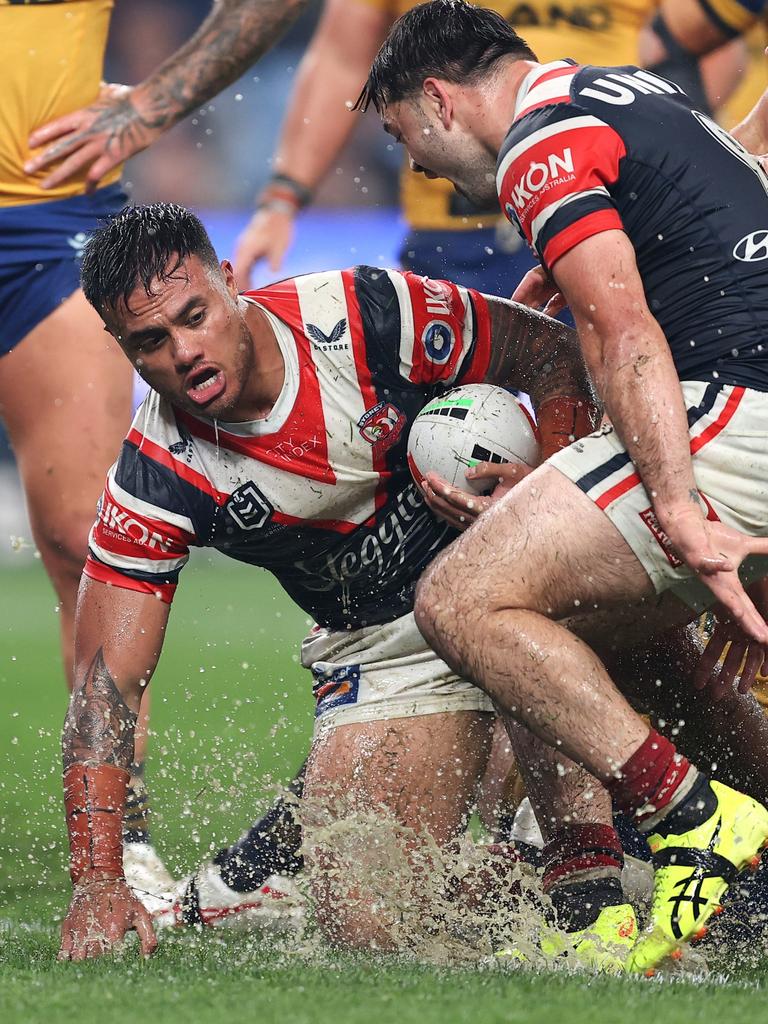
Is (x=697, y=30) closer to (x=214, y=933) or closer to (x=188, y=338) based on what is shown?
(x=188, y=338)

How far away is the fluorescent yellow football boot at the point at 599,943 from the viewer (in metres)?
3.13

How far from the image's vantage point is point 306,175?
415 inches

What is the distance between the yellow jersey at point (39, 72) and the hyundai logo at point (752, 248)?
3.54 m

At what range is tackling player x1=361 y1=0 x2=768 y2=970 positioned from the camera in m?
3.14

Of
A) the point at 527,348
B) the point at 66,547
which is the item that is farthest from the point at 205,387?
the point at 66,547

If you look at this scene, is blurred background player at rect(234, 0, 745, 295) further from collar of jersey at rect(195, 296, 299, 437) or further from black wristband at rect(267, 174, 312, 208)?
collar of jersey at rect(195, 296, 299, 437)

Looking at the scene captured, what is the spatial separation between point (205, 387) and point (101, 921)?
131cm

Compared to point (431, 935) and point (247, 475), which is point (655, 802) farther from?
point (247, 475)

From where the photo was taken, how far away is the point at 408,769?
4.03 metres

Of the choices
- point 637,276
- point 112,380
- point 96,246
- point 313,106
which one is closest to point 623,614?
point 637,276

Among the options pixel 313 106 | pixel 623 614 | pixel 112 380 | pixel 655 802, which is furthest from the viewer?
pixel 313 106

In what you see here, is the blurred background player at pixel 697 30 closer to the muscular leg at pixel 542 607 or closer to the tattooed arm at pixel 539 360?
the tattooed arm at pixel 539 360

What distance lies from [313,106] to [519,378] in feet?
20.8

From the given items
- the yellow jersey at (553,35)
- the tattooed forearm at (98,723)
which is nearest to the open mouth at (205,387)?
the tattooed forearm at (98,723)
